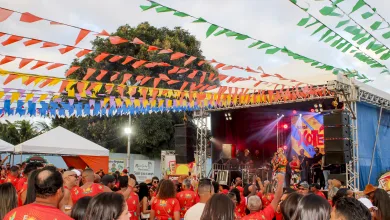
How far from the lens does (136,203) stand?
573cm

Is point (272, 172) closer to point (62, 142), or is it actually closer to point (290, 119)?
point (290, 119)

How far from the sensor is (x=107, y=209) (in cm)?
240

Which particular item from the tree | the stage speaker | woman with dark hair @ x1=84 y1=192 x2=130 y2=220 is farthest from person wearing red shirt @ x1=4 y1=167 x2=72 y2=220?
the tree

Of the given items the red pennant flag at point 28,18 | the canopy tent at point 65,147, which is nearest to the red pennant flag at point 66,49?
the red pennant flag at point 28,18

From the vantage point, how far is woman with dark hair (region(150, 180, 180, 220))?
5445 millimetres

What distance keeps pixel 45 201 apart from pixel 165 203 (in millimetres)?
3004

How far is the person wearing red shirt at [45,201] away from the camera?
2533 mm

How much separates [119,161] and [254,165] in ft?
24.7

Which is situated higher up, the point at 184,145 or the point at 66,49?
the point at 66,49

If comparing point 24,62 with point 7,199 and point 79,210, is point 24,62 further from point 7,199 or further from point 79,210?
point 79,210

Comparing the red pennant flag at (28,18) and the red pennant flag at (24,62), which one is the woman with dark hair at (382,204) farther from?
the red pennant flag at (24,62)

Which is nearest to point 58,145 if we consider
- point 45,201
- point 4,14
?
point 4,14

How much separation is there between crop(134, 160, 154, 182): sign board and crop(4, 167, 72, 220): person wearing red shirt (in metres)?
18.6

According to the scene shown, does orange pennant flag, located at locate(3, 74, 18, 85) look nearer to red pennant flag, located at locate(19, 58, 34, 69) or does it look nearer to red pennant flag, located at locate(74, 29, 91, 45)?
red pennant flag, located at locate(19, 58, 34, 69)
